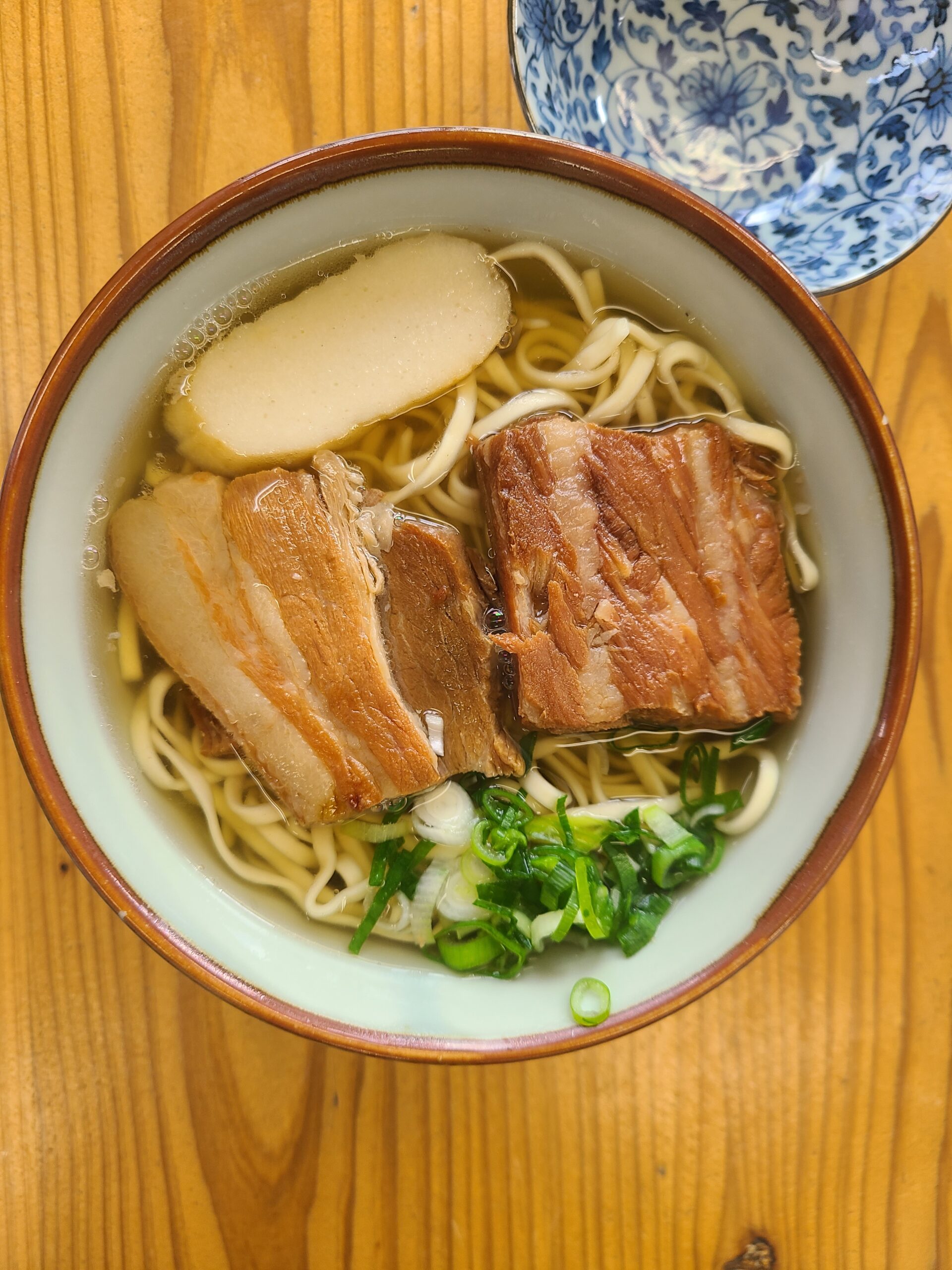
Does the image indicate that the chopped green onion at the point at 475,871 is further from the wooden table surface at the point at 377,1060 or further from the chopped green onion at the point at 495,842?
the wooden table surface at the point at 377,1060

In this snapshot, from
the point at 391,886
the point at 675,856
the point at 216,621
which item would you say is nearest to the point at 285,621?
the point at 216,621

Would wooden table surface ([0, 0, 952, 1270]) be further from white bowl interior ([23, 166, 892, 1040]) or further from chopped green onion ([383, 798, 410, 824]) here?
chopped green onion ([383, 798, 410, 824])

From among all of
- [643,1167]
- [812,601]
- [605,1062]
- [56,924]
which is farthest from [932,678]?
[56,924]

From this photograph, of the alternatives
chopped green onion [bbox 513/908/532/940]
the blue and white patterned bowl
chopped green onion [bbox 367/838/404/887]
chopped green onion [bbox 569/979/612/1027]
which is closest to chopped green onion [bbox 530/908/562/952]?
chopped green onion [bbox 513/908/532/940]

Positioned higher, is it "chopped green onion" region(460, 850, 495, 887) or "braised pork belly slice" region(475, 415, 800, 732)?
"braised pork belly slice" region(475, 415, 800, 732)

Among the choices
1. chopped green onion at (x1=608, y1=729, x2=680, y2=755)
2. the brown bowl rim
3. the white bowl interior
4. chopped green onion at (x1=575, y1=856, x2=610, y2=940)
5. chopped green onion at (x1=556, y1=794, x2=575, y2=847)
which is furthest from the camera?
chopped green onion at (x1=608, y1=729, x2=680, y2=755)

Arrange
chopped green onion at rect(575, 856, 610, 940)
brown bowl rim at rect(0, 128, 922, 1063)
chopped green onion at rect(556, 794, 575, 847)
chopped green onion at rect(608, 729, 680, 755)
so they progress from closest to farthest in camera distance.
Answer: brown bowl rim at rect(0, 128, 922, 1063)
chopped green onion at rect(575, 856, 610, 940)
chopped green onion at rect(556, 794, 575, 847)
chopped green onion at rect(608, 729, 680, 755)

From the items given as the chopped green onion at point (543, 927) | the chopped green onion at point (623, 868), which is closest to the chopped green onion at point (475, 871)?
the chopped green onion at point (543, 927)
